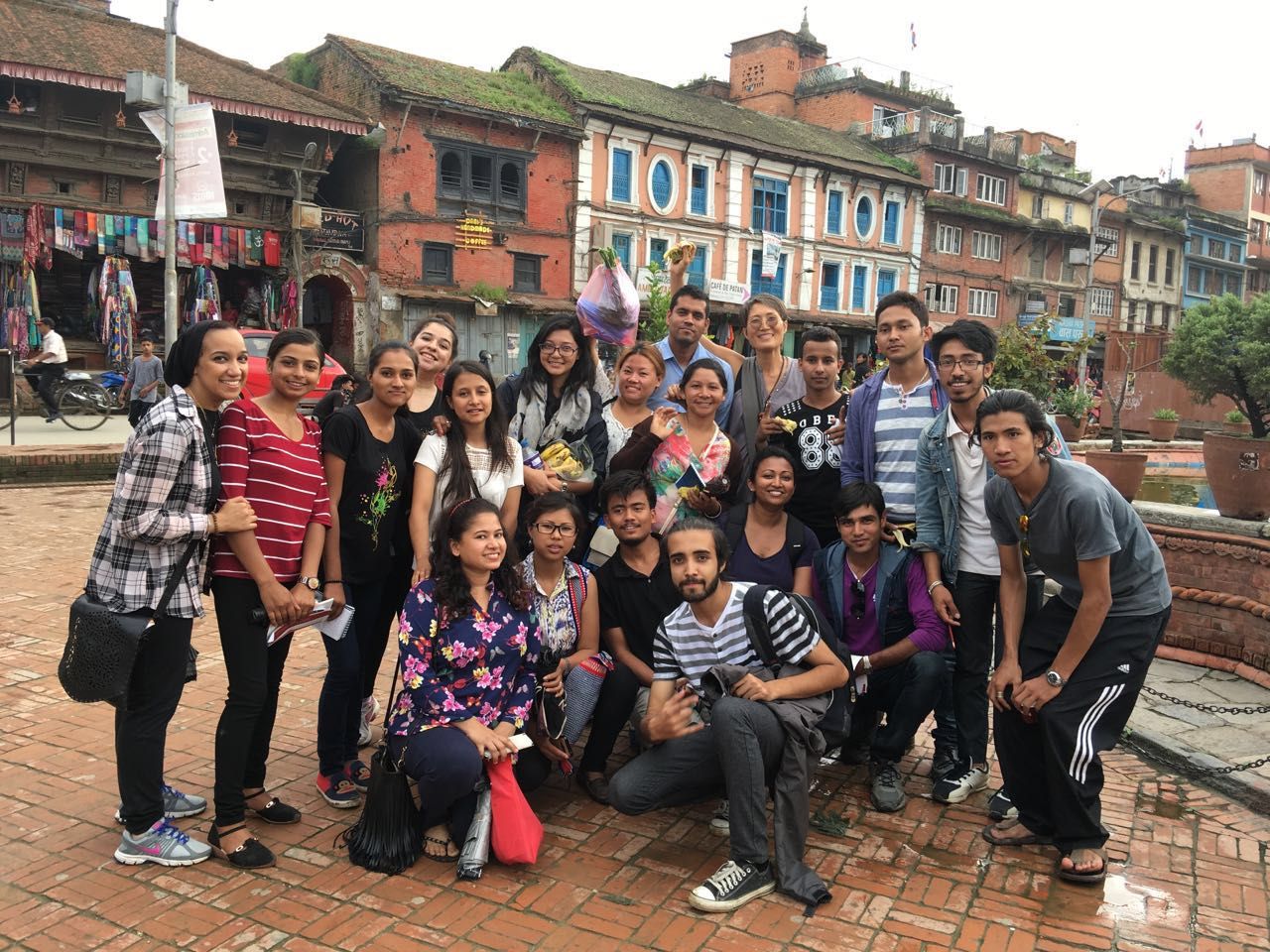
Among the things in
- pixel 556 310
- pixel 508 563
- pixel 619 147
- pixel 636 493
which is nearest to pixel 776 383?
pixel 636 493

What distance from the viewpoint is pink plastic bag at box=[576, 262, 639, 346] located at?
4930mm

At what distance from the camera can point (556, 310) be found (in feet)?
88.1

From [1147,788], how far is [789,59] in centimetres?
3949

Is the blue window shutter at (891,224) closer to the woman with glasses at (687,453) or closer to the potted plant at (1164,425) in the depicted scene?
the potted plant at (1164,425)

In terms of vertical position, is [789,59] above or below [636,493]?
above

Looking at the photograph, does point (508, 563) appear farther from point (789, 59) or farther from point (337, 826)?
point (789, 59)

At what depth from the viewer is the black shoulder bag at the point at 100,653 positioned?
10.5 feet

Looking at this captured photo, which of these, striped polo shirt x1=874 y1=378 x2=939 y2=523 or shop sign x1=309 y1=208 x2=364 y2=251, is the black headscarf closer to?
striped polo shirt x1=874 y1=378 x2=939 y2=523

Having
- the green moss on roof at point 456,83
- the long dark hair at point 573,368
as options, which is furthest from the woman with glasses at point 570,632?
the green moss on roof at point 456,83

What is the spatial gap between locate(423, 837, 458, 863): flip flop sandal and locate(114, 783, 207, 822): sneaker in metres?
0.99

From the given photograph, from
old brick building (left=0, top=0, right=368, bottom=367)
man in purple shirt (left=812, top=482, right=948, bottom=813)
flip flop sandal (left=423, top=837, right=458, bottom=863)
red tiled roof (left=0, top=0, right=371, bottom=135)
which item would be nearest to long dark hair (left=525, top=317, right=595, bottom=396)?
man in purple shirt (left=812, top=482, right=948, bottom=813)

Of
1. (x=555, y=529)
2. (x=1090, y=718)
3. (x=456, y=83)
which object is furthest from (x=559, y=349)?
(x=456, y=83)

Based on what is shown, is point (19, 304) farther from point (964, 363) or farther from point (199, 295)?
point (964, 363)

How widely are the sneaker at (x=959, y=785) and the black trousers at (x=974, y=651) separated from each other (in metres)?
0.05
